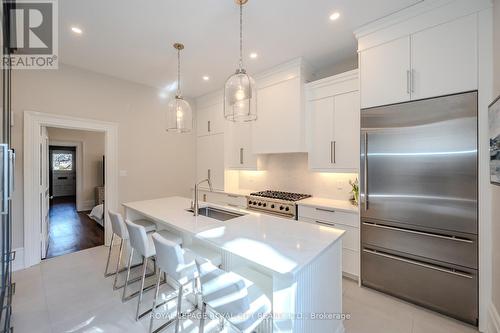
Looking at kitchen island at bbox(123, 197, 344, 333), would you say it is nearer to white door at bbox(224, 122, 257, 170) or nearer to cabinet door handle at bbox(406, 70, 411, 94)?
cabinet door handle at bbox(406, 70, 411, 94)

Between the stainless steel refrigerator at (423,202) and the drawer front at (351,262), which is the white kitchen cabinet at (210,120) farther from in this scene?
the drawer front at (351,262)

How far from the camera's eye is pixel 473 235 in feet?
5.99

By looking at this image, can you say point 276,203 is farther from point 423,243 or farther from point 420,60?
point 420,60

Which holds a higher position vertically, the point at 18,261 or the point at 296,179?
the point at 296,179

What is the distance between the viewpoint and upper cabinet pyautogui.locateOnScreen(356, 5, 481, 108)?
72.9 inches

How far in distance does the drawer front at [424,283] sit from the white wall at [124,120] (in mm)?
3761

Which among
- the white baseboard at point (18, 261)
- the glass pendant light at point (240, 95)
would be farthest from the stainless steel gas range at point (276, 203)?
the white baseboard at point (18, 261)

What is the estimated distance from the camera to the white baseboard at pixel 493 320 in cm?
159

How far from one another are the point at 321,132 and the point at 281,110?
0.72m

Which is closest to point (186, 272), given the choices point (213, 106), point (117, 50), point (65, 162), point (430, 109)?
point (430, 109)

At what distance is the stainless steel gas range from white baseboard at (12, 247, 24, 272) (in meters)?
3.21

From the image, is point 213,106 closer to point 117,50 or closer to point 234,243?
point 117,50

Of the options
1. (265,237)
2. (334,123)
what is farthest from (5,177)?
(334,123)

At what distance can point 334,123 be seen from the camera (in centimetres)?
288
